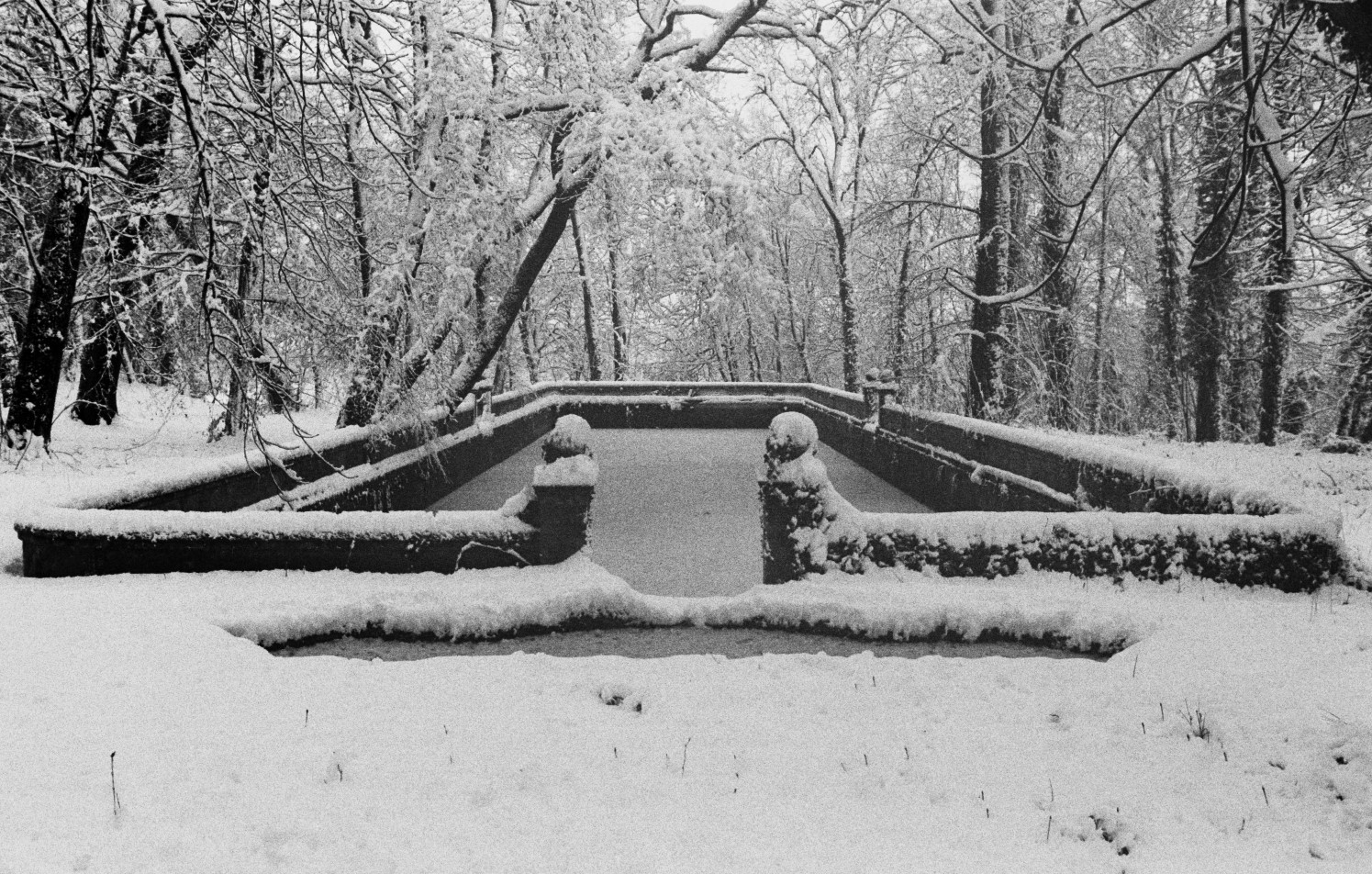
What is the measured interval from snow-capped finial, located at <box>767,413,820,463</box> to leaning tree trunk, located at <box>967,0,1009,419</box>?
23.3ft

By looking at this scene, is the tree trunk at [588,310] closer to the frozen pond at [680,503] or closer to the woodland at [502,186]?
the frozen pond at [680,503]

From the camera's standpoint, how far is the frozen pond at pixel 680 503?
29.0ft

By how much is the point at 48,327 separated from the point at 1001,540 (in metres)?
12.3

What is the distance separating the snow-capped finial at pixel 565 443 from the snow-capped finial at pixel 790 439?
1.54 metres

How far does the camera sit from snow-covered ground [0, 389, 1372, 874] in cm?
358

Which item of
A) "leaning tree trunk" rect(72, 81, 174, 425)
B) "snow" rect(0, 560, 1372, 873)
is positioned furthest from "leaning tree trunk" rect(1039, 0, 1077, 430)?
"leaning tree trunk" rect(72, 81, 174, 425)

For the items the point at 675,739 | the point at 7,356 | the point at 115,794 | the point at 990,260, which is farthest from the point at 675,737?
the point at 7,356

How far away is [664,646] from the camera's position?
609cm

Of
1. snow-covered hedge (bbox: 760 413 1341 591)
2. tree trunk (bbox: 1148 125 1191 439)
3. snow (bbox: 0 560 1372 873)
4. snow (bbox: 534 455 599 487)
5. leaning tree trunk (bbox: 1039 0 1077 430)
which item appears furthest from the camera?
tree trunk (bbox: 1148 125 1191 439)

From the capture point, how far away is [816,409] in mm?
21016

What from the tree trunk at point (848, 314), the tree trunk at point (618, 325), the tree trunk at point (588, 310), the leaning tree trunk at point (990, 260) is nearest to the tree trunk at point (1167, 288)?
the tree trunk at point (848, 314)

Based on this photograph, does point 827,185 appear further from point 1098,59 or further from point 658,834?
point 658,834

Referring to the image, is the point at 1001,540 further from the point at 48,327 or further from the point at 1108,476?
the point at 48,327

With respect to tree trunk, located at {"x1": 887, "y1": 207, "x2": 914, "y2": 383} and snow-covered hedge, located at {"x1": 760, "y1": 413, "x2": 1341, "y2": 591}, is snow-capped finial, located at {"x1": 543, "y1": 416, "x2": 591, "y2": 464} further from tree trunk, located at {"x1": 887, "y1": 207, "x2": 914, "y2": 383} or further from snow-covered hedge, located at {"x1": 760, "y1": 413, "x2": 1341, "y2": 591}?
tree trunk, located at {"x1": 887, "y1": 207, "x2": 914, "y2": 383}
